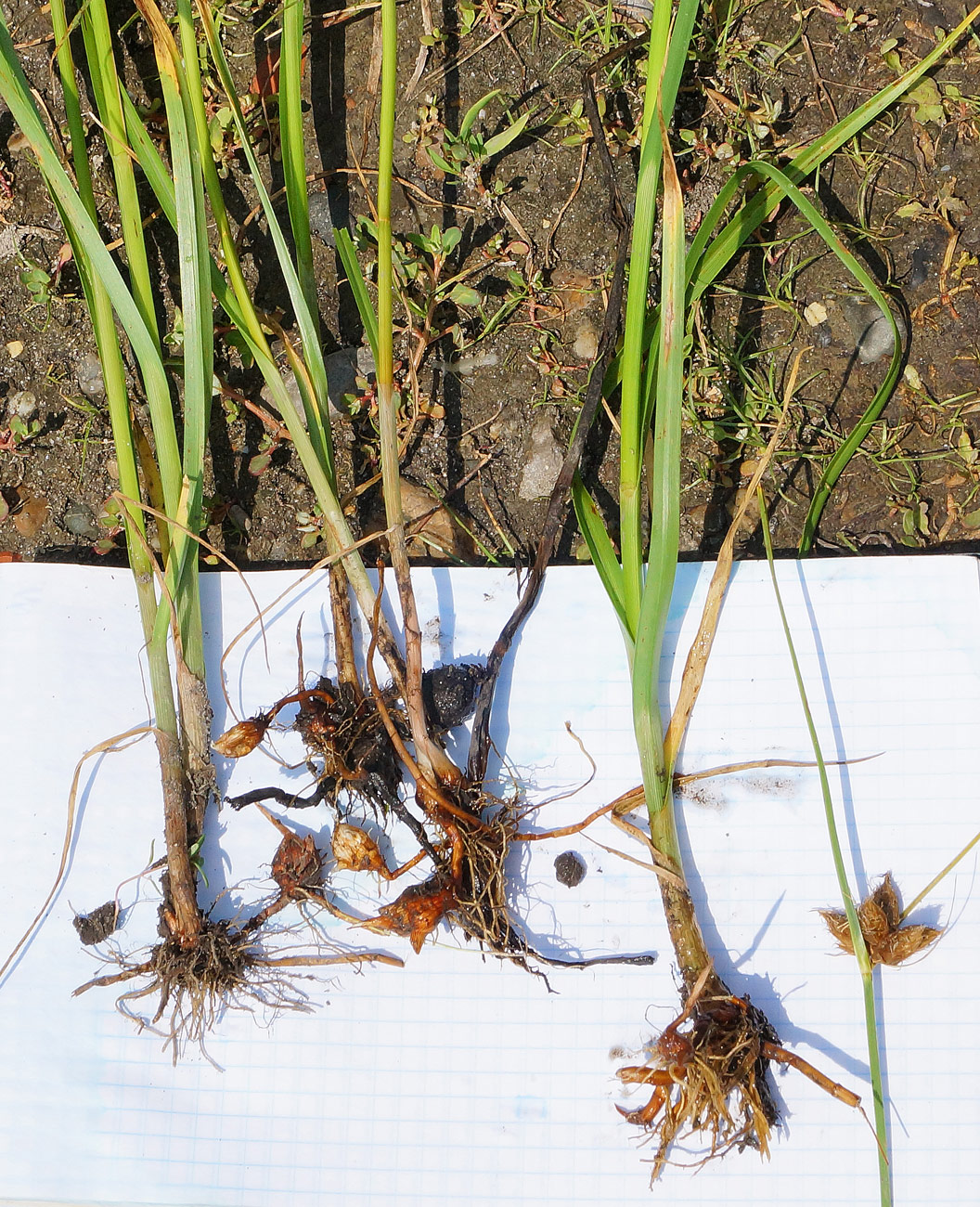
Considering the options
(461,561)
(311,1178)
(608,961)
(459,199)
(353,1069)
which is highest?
(459,199)

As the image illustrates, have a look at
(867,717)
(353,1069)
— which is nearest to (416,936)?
(353,1069)

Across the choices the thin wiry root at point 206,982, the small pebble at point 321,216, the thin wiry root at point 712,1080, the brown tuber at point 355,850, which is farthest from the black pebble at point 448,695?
the small pebble at point 321,216

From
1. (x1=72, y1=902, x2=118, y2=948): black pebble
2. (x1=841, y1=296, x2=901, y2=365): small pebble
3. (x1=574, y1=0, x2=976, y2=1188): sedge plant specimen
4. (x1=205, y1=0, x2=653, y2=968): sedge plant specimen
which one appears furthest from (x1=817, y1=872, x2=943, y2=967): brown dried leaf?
(x1=72, y1=902, x2=118, y2=948): black pebble

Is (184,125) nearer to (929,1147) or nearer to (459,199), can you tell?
(459,199)

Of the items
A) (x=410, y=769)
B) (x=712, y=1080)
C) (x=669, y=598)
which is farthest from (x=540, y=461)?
(x=712, y=1080)

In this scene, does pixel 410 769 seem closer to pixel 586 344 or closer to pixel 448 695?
pixel 448 695

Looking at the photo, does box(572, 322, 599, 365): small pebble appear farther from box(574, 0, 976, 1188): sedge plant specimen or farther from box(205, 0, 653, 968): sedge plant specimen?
box(205, 0, 653, 968): sedge plant specimen

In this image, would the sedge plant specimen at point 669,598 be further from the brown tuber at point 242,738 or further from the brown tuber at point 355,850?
the brown tuber at point 242,738
